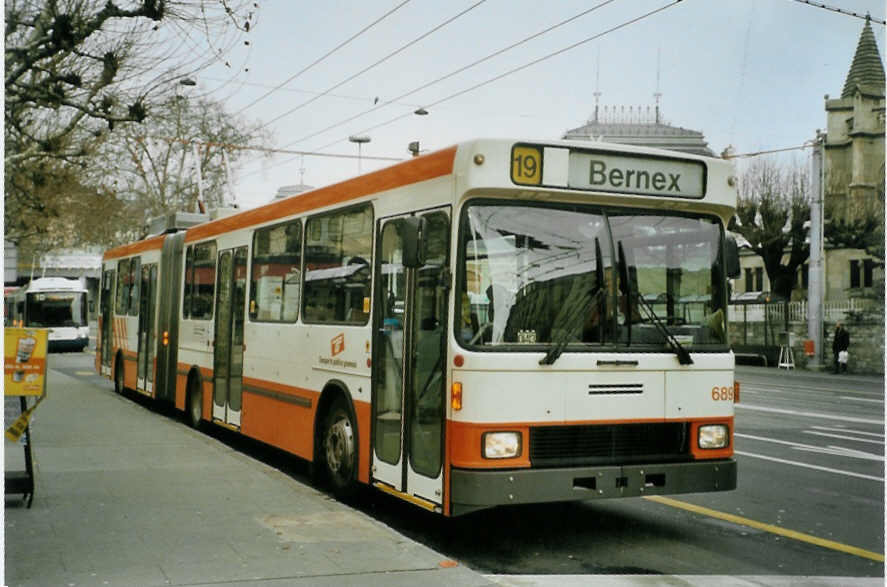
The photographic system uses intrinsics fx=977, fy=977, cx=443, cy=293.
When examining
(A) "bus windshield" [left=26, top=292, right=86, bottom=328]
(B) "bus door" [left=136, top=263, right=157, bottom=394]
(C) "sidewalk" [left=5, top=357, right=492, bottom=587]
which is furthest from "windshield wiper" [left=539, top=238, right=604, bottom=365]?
(A) "bus windshield" [left=26, top=292, right=86, bottom=328]

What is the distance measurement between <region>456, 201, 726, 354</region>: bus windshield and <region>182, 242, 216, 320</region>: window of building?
286 inches

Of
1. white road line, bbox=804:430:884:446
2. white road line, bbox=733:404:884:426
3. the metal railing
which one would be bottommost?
white road line, bbox=804:430:884:446

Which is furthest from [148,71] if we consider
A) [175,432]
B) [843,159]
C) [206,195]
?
[843,159]

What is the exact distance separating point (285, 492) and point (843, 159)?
5873cm

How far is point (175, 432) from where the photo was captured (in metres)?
12.7

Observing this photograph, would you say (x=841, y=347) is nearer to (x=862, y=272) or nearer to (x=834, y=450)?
(x=862, y=272)

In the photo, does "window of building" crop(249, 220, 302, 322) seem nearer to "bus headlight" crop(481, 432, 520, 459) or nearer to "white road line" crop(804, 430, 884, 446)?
"bus headlight" crop(481, 432, 520, 459)

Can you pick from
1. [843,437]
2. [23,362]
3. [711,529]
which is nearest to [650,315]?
[711,529]

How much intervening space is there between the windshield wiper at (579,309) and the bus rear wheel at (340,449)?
8.03 ft

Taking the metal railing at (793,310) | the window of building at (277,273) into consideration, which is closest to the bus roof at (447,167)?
the window of building at (277,273)

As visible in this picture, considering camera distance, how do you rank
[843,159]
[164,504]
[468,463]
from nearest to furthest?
[468,463]
[164,504]
[843,159]

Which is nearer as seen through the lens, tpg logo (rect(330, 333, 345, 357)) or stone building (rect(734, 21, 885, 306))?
tpg logo (rect(330, 333, 345, 357))

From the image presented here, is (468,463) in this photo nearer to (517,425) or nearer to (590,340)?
(517,425)

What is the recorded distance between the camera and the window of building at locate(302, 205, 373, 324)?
8664 millimetres
